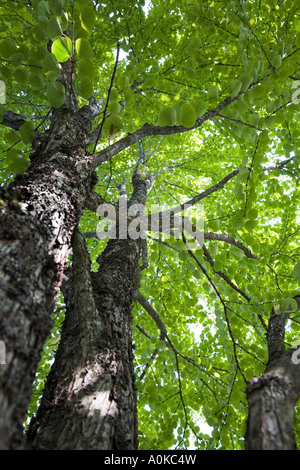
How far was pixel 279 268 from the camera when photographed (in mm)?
3631

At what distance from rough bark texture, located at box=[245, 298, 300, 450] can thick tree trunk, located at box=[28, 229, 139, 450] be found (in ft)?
1.54

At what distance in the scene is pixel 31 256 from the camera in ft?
3.50

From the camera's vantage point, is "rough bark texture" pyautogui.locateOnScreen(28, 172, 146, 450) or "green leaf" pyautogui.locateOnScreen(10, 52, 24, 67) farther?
"green leaf" pyautogui.locateOnScreen(10, 52, 24, 67)

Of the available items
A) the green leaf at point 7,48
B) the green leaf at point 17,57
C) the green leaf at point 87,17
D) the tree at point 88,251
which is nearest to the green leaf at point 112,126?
the tree at point 88,251

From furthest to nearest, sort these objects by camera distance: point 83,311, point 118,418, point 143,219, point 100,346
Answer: point 143,219 < point 83,311 < point 100,346 < point 118,418

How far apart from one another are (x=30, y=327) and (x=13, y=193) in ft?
1.93

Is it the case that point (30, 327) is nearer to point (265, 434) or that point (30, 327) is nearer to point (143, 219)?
point (265, 434)

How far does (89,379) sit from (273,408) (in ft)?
2.21

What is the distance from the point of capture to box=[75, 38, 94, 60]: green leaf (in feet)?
4.50

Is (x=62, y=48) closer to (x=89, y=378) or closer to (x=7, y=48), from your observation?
(x=7, y=48)

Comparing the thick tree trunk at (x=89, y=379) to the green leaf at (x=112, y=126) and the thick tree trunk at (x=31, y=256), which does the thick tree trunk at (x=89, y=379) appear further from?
the green leaf at (x=112, y=126)

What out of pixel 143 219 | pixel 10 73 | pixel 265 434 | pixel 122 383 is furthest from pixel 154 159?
pixel 265 434

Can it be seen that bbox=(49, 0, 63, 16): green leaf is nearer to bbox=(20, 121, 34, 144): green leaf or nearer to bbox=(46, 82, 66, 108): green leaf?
bbox=(46, 82, 66, 108): green leaf

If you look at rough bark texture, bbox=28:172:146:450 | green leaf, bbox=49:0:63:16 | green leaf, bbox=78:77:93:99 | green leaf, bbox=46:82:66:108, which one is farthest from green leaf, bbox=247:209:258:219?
green leaf, bbox=49:0:63:16
